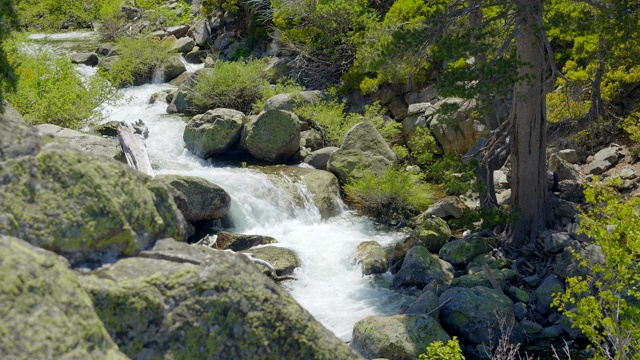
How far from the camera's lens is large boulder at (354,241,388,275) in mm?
13148

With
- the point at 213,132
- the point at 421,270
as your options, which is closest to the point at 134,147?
the point at 421,270

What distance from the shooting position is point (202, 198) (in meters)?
14.5

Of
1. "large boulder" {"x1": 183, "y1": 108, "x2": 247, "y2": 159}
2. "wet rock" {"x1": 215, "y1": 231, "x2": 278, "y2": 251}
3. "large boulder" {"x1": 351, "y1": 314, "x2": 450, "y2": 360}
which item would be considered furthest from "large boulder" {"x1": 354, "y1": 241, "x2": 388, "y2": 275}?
"large boulder" {"x1": 183, "y1": 108, "x2": 247, "y2": 159}

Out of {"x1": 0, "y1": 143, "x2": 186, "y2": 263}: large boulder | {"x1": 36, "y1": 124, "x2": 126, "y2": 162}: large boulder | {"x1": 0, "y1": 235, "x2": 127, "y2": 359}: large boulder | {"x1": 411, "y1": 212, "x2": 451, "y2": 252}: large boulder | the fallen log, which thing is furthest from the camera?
{"x1": 36, "y1": 124, "x2": 126, "y2": 162}: large boulder

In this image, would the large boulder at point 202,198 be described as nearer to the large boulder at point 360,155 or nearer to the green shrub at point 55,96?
the large boulder at point 360,155

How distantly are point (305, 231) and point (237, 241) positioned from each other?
7.10 feet

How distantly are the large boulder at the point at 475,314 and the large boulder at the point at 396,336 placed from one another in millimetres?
663

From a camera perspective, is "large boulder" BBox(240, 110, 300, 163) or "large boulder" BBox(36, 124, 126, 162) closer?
"large boulder" BBox(36, 124, 126, 162)

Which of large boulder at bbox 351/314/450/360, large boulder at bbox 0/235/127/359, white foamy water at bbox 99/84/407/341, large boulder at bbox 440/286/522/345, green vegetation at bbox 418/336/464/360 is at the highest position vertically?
large boulder at bbox 0/235/127/359

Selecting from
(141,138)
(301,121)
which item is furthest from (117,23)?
(141,138)

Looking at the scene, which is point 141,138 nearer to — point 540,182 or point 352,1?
point 540,182

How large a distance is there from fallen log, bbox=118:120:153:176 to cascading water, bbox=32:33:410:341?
11.2 feet

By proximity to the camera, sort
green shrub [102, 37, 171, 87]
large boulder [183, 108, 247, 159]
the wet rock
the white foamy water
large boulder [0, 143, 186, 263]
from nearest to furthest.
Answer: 1. large boulder [0, 143, 186, 263]
2. the white foamy water
3. the wet rock
4. large boulder [183, 108, 247, 159]
5. green shrub [102, 37, 171, 87]

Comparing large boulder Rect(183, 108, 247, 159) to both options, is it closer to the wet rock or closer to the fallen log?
the wet rock
